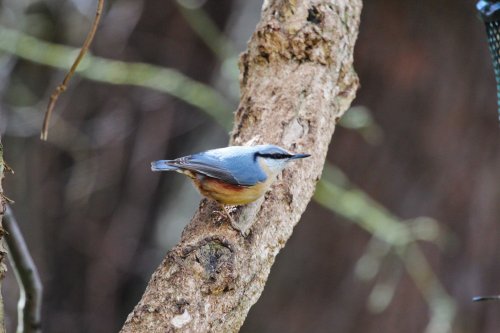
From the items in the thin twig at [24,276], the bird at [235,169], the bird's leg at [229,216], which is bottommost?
the thin twig at [24,276]

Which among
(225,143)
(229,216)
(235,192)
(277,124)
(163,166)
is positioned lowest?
(229,216)

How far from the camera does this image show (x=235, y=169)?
240 centimetres

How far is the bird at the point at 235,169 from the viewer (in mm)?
2238

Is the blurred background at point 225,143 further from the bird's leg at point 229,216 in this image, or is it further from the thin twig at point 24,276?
the thin twig at point 24,276

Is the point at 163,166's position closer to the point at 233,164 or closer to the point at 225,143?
the point at 233,164

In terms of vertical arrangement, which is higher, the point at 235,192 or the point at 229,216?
the point at 235,192

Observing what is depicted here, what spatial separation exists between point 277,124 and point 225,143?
106 inches

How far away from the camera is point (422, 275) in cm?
389

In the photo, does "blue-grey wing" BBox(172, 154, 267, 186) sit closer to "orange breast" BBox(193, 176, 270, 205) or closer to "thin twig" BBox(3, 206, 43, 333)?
"orange breast" BBox(193, 176, 270, 205)

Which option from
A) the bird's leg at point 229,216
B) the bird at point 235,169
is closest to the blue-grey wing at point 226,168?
the bird at point 235,169

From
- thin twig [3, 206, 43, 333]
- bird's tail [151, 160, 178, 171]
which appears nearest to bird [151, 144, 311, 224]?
bird's tail [151, 160, 178, 171]

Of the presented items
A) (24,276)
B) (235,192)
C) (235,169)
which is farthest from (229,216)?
(24,276)

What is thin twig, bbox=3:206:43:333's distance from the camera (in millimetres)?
2279

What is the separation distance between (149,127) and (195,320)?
343 cm
